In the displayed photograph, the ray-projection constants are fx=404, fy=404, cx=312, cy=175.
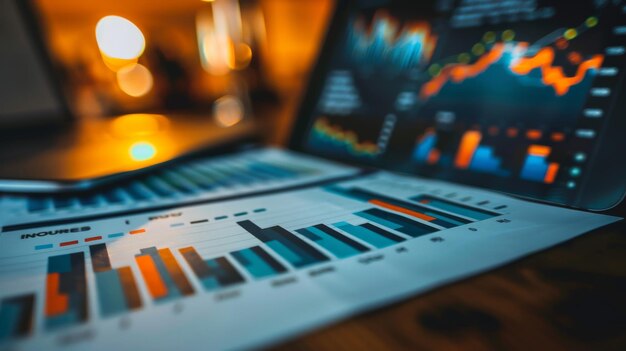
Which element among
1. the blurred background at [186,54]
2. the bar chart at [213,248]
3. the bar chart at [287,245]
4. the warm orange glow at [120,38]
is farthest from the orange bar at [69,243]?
the warm orange glow at [120,38]

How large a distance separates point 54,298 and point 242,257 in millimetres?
107

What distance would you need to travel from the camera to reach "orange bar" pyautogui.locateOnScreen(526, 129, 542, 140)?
398mm

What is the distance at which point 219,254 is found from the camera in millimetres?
275

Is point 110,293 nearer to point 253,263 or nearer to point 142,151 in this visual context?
point 253,263

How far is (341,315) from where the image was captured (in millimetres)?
200

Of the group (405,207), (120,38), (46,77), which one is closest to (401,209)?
(405,207)

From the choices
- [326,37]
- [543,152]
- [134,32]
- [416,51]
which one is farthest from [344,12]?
[134,32]

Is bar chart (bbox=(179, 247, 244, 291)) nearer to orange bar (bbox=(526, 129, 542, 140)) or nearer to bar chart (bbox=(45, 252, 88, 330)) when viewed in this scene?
bar chart (bbox=(45, 252, 88, 330))

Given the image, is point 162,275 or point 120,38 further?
point 120,38

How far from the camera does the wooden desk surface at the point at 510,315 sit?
0.19m

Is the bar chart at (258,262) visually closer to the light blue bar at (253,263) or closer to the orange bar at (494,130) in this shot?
the light blue bar at (253,263)

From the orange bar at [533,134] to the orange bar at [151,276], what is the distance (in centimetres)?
36

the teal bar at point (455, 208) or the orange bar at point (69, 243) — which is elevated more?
the teal bar at point (455, 208)

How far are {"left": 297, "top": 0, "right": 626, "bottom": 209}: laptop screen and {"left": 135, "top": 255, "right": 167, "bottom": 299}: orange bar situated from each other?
33 cm
